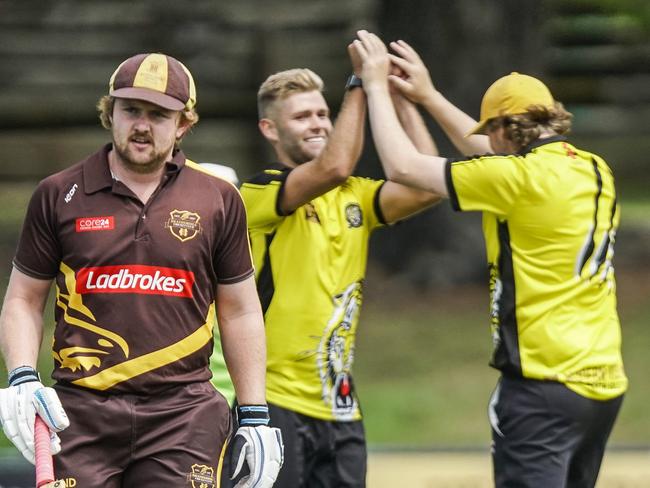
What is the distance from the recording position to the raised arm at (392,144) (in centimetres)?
573

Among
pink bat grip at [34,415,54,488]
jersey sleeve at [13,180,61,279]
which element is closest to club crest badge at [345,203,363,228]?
jersey sleeve at [13,180,61,279]

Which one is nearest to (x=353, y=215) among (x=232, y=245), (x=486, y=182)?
(x=486, y=182)

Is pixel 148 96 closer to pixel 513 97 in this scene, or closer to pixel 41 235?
pixel 41 235

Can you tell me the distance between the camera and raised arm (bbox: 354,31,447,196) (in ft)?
18.8

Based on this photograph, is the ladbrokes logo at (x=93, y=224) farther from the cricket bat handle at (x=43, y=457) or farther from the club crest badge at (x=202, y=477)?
the club crest badge at (x=202, y=477)

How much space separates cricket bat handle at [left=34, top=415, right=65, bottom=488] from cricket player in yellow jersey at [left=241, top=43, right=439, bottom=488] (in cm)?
146

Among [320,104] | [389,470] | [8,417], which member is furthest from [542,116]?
[389,470]

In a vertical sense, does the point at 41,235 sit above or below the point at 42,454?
above

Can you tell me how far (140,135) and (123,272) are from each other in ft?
1.45

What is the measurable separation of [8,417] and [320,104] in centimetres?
208

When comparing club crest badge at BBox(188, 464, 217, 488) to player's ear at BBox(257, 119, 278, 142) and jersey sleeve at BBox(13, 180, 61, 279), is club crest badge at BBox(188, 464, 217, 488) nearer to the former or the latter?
jersey sleeve at BBox(13, 180, 61, 279)

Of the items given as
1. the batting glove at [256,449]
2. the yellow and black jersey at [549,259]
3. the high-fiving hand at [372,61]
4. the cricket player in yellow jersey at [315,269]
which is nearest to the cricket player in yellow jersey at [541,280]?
the yellow and black jersey at [549,259]

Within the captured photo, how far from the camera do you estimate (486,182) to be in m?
5.63

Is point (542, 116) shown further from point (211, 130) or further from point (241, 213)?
point (211, 130)
